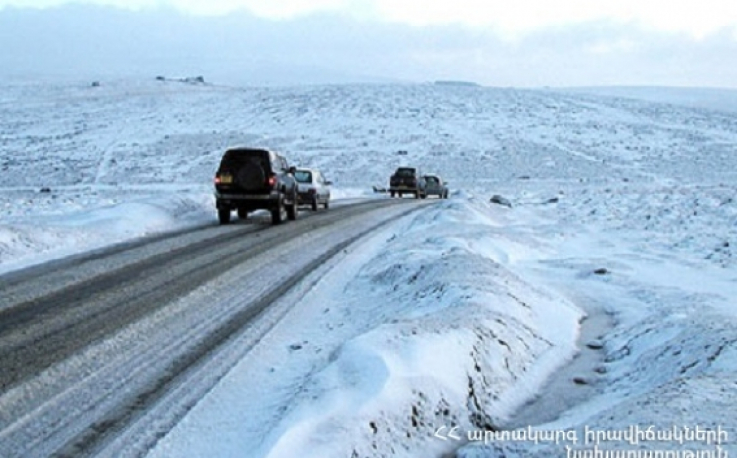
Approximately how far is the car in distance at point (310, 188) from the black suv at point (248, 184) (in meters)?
5.20

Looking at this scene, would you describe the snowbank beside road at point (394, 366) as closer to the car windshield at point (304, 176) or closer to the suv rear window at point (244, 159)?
the suv rear window at point (244, 159)

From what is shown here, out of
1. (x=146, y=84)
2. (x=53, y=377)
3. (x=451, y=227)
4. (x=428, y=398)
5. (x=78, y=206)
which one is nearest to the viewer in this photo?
(x=428, y=398)

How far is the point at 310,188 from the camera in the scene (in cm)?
2575

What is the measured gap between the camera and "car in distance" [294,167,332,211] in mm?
25750

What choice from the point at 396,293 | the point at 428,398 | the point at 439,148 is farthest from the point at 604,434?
the point at 439,148

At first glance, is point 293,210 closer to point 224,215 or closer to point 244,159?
point 244,159

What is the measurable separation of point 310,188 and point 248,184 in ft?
20.5

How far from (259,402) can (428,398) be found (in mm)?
1182

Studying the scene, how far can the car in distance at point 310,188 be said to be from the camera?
84.5 ft

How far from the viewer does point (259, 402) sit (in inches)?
214

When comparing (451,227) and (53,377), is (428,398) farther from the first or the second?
(451,227)

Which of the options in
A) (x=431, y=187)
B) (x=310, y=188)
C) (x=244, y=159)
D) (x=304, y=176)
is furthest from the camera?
(x=431, y=187)

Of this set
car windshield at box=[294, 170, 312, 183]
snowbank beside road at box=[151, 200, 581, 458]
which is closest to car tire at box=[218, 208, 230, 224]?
car windshield at box=[294, 170, 312, 183]

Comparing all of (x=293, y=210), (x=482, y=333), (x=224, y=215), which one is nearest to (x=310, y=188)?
(x=293, y=210)
